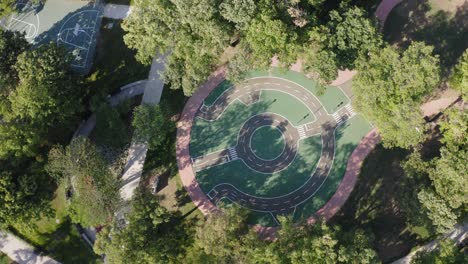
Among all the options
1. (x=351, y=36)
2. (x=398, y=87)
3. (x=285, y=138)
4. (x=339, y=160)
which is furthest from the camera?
(x=285, y=138)

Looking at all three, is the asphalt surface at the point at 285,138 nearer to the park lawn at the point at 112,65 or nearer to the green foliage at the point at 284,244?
the green foliage at the point at 284,244

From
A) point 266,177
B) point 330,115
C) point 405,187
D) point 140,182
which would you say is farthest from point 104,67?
point 405,187

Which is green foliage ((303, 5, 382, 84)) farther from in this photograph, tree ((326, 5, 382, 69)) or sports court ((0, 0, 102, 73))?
sports court ((0, 0, 102, 73))

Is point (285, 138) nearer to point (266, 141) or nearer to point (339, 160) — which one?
point (266, 141)

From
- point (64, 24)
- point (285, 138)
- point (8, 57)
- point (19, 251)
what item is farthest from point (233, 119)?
point (19, 251)

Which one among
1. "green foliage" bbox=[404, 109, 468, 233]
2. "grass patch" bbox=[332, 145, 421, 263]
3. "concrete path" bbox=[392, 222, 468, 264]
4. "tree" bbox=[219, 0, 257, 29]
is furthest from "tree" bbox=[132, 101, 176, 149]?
"concrete path" bbox=[392, 222, 468, 264]
